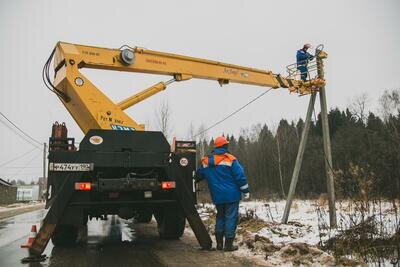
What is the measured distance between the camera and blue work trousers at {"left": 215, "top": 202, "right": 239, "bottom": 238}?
7070 millimetres

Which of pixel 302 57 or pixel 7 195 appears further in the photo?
pixel 7 195

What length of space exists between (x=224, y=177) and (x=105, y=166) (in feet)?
6.91

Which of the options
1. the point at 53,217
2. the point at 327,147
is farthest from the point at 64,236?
the point at 327,147

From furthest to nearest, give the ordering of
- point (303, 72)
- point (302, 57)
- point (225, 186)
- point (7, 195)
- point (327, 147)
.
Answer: point (7, 195) < point (303, 72) < point (302, 57) < point (327, 147) < point (225, 186)

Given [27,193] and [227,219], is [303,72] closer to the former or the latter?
[227,219]

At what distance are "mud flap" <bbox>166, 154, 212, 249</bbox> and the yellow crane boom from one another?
1.87 meters

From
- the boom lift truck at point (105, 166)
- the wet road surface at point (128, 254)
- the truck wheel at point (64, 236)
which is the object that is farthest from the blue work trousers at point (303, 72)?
the truck wheel at point (64, 236)

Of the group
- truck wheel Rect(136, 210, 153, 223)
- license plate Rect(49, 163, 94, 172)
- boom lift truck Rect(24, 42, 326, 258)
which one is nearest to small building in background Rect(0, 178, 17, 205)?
truck wheel Rect(136, 210, 153, 223)

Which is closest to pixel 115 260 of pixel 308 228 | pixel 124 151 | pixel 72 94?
pixel 124 151

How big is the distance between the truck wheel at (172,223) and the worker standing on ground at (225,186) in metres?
1.19

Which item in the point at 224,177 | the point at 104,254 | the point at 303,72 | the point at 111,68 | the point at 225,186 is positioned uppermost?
the point at 303,72

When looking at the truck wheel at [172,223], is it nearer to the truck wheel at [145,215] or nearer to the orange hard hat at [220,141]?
the truck wheel at [145,215]

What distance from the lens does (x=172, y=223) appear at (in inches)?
336

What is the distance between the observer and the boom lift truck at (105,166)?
6.81m
